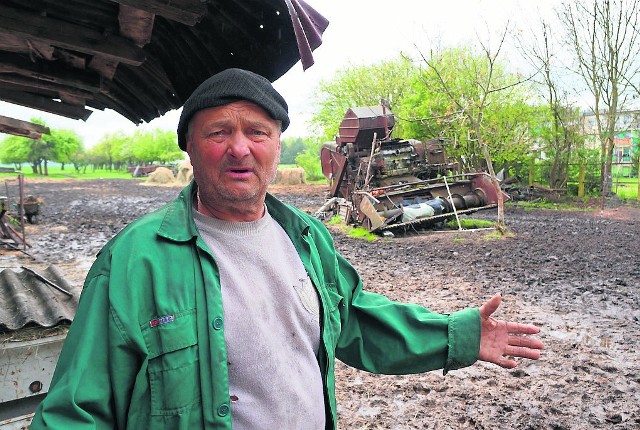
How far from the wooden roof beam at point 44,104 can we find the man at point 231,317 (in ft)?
9.82

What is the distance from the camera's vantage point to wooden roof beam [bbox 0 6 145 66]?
250cm

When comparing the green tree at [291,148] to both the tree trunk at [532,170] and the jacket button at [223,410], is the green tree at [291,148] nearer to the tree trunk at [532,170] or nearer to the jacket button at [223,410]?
the tree trunk at [532,170]

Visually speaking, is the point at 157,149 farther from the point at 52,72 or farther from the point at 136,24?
the point at 136,24

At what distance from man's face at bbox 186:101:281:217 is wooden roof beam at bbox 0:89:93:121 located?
3.16 metres

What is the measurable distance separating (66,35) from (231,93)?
143cm

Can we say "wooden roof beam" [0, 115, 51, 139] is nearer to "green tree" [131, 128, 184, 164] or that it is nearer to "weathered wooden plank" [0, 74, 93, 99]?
"weathered wooden plank" [0, 74, 93, 99]

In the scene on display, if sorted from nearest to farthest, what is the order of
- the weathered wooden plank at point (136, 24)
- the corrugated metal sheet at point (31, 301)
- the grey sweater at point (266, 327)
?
1. the grey sweater at point (266, 327)
2. the weathered wooden plank at point (136, 24)
3. the corrugated metal sheet at point (31, 301)

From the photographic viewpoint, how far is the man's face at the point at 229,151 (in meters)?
1.79

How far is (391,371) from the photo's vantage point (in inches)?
84.9

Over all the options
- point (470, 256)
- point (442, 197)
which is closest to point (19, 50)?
point (470, 256)

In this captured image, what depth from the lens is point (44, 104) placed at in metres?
4.40

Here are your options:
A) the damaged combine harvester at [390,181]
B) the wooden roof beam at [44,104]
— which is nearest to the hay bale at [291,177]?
the damaged combine harvester at [390,181]

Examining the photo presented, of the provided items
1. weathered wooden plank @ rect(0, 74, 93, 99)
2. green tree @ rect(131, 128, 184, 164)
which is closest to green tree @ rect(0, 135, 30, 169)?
green tree @ rect(131, 128, 184, 164)

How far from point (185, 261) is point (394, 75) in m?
36.4
